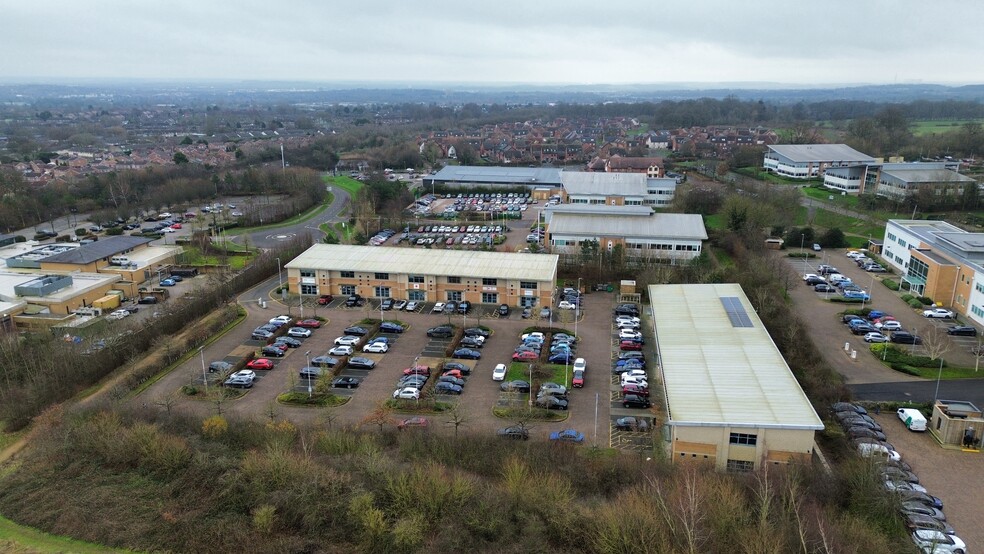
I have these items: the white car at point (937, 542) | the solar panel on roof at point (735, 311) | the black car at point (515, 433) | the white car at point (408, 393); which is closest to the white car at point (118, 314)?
the white car at point (408, 393)

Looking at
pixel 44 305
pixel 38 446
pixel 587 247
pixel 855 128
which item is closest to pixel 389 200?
pixel 587 247

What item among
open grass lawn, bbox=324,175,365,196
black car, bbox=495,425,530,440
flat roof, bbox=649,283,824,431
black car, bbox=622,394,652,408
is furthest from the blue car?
open grass lawn, bbox=324,175,365,196

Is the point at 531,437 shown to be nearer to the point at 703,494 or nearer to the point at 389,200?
the point at 703,494

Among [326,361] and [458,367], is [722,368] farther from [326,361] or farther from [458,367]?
[326,361]

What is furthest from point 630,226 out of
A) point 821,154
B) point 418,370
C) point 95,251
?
point 821,154

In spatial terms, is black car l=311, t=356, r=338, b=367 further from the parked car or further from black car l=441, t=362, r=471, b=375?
black car l=441, t=362, r=471, b=375

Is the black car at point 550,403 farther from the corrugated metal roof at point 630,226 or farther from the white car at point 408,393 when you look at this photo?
the corrugated metal roof at point 630,226
